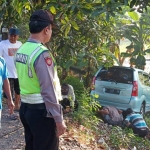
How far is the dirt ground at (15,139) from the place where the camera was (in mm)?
5084

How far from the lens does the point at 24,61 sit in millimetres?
3041

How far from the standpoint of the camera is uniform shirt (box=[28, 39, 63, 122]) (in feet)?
9.43

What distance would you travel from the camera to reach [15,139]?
535cm

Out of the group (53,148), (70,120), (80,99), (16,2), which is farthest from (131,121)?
(53,148)

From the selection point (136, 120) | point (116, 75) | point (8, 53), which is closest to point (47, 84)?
point (8, 53)

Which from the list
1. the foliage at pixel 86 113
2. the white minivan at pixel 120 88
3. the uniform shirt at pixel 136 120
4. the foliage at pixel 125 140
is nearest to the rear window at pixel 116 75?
the white minivan at pixel 120 88

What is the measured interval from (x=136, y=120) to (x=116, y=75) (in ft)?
6.22

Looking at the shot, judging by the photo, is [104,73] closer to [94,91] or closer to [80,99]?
[94,91]

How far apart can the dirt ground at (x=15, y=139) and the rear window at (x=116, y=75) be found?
447 cm

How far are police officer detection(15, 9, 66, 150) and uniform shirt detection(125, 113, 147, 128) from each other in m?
5.75

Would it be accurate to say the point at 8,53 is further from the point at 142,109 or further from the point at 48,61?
the point at 142,109

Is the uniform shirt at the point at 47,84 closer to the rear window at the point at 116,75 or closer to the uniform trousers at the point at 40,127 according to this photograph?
the uniform trousers at the point at 40,127

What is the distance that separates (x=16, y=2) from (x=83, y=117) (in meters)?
3.28

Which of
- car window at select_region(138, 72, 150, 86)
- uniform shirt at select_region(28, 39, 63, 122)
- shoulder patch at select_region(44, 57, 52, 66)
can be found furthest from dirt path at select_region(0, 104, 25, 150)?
car window at select_region(138, 72, 150, 86)
